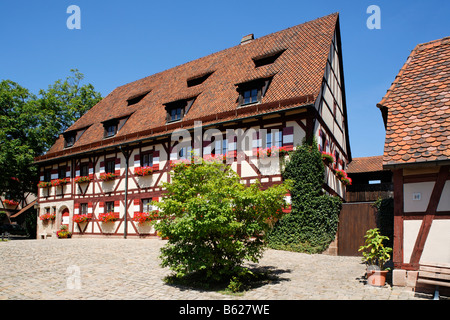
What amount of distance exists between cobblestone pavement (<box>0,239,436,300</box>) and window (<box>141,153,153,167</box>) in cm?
702

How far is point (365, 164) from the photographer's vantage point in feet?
71.7

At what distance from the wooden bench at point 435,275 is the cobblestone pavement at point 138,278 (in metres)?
0.34

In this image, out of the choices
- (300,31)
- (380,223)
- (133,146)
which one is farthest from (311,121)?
(133,146)

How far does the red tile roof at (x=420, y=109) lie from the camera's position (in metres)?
8.22

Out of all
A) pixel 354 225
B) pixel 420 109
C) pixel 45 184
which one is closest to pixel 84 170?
pixel 45 184

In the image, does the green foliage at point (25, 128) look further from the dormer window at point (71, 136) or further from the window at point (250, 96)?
the window at point (250, 96)

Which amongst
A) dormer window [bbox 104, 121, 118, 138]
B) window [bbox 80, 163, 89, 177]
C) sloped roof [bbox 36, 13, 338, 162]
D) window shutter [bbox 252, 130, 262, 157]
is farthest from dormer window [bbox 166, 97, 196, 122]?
window [bbox 80, 163, 89, 177]

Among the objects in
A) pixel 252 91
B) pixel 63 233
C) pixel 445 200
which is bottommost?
pixel 63 233

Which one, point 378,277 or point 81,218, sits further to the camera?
point 81,218

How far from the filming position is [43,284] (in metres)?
8.25

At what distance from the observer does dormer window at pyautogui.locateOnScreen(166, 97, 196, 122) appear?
1841 centimetres

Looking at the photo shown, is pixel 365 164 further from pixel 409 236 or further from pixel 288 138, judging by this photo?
pixel 409 236

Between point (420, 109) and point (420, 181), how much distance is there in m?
2.06

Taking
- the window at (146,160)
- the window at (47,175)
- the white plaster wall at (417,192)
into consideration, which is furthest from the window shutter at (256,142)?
the window at (47,175)
